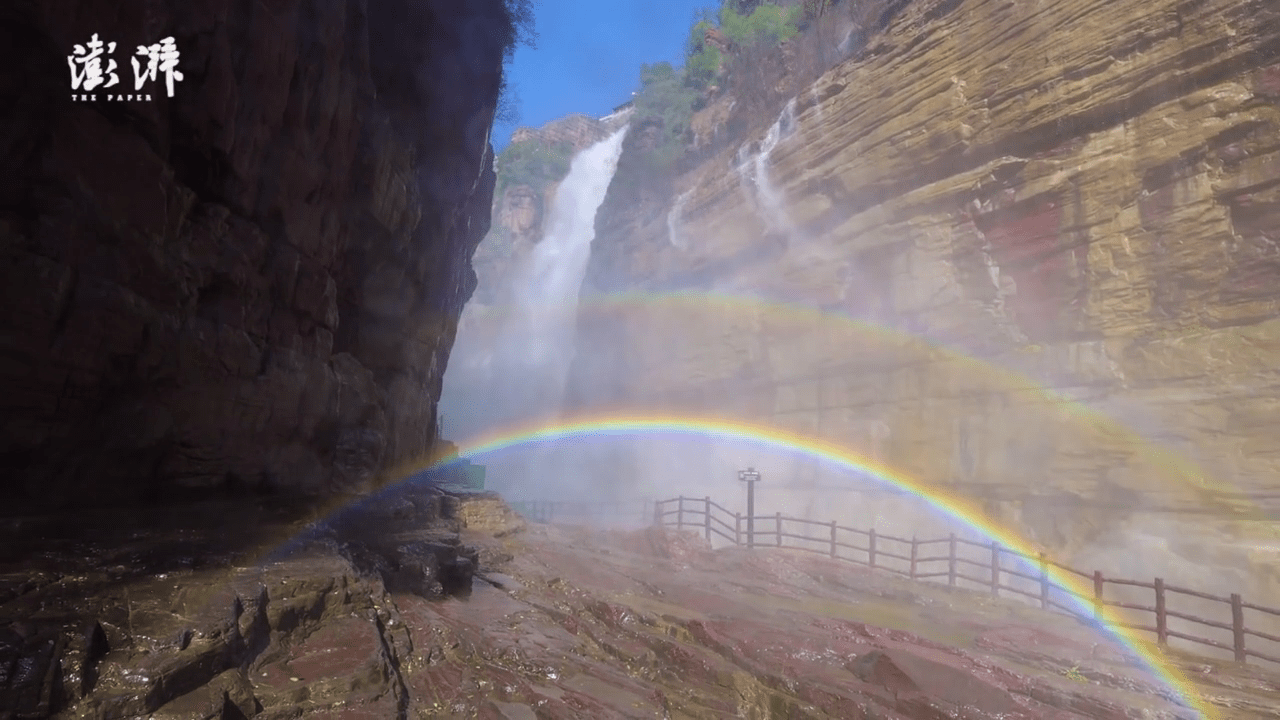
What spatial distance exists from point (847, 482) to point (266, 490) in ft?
71.3

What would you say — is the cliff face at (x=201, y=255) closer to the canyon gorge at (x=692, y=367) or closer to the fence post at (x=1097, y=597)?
the canyon gorge at (x=692, y=367)

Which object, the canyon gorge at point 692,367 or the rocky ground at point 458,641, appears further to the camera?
the canyon gorge at point 692,367

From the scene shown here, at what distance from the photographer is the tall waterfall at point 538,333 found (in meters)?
70.6

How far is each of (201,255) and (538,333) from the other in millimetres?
67771

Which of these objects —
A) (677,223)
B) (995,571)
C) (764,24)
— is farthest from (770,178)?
(995,571)

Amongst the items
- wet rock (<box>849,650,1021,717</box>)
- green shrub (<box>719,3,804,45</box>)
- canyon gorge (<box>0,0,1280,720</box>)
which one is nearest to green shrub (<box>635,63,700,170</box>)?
green shrub (<box>719,3,804,45</box>)

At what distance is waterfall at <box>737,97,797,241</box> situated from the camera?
96.1 ft

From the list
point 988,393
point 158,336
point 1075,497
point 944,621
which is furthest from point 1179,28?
point 158,336

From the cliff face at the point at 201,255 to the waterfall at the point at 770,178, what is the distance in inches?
766

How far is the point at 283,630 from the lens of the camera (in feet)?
17.5

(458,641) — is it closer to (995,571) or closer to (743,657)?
(743,657)

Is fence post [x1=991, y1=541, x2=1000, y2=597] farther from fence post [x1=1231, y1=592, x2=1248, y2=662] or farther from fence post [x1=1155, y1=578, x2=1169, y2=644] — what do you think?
fence post [x1=1231, y1=592, x2=1248, y2=662]

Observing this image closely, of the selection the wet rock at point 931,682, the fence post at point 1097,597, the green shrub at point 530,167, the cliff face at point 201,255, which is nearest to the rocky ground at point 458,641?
the wet rock at point 931,682

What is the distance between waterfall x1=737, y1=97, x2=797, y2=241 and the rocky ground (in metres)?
19.9
